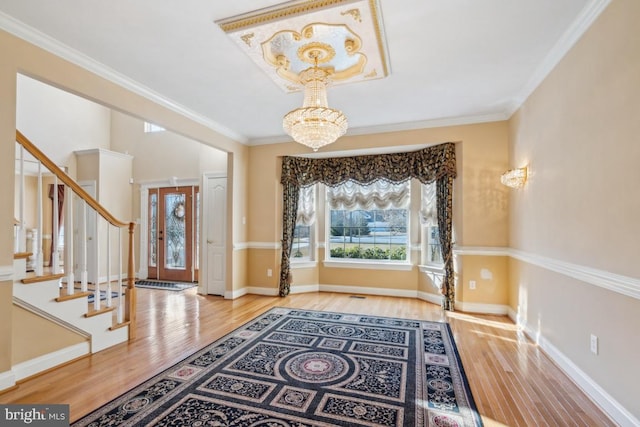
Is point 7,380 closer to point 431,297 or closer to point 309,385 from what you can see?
point 309,385

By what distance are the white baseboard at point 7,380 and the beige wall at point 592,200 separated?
4131mm

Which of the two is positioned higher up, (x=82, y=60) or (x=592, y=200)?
(x=82, y=60)

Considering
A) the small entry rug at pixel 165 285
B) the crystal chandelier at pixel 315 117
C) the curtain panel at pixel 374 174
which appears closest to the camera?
the crystal chandelier at pixel 315 117

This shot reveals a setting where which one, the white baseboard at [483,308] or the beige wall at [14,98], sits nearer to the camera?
the beige wall at [14,98]

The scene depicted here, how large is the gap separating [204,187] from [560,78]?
17.2 ft

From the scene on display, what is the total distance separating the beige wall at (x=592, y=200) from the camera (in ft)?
6.08

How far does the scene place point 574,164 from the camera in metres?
2.48

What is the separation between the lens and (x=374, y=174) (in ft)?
17.1

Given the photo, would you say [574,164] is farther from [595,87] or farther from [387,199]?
[387,199]

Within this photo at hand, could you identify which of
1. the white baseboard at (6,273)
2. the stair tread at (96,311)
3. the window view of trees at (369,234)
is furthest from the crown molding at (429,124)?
the white baseboard at (6,273)

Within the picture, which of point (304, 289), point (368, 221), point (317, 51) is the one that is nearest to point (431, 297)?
point (368, 221)

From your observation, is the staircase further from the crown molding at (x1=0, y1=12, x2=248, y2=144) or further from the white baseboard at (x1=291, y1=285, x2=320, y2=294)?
the white baseboard at (x1=291, y1=285, x2=320, y2=294)

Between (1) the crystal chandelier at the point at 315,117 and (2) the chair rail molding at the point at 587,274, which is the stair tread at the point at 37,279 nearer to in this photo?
(1) the crystal chandelier at the point at 315,117

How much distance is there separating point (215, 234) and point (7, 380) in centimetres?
345
